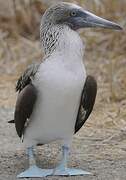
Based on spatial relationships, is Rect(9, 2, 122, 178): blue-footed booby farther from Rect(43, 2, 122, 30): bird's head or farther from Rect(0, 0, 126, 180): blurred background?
Rect(0, 0, 126, 180): blurred background

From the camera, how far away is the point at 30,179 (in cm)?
479

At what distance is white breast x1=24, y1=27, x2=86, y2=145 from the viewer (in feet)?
14.7

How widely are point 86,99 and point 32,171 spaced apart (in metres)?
0.62

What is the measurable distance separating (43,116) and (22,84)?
0.28 metres

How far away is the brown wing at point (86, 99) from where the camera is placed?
466cm

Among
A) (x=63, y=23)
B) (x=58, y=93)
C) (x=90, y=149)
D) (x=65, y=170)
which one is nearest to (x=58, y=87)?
(x=58, y=93)

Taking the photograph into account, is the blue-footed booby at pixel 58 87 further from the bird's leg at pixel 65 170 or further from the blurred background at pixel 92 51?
the blurred background at pixel 92 51

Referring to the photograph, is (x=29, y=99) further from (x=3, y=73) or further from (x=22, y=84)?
(x=3, y=73)

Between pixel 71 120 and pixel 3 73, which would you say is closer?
pixel 71 120

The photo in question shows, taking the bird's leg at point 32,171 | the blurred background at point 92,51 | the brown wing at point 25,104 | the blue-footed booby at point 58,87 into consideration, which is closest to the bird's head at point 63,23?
the blue-footed booby at point 58,87

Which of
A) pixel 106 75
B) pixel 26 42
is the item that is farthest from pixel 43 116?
pixel 26 42

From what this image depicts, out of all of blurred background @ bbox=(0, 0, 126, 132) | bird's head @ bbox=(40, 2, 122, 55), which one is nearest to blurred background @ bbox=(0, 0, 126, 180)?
blurred background @ bbox=(0, 0, 126, 132)

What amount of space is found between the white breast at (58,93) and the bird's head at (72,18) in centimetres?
25

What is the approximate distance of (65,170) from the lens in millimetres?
4855
